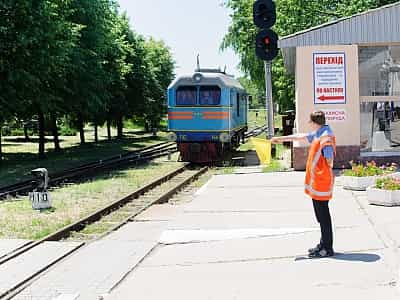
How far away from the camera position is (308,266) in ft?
23.0

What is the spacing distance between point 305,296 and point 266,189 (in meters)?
8.68

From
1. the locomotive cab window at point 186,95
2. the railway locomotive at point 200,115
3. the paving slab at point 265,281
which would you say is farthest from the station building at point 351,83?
the paving slab at point 265,281

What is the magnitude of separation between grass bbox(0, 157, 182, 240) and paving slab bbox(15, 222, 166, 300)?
1391 mm

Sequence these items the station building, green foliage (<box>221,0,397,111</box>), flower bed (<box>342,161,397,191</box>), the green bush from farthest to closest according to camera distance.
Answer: the green bush < green foliage (<box>221,0,397,111</box>) < the station building < flower bed (<box>342,161,397,191</box>)

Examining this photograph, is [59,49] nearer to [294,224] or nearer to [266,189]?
[266,189]

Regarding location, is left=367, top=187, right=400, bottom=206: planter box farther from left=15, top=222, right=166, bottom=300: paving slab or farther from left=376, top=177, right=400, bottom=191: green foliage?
left=15, top=222, right=166, bottom=300: paving slab

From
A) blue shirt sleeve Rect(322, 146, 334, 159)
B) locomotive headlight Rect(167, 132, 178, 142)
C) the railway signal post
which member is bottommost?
locomotive headlight Rect(167, 132, 178, 142)

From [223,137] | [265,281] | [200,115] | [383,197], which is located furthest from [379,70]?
[265,281]

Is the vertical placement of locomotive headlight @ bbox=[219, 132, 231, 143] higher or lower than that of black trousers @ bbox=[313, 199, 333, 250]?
higher

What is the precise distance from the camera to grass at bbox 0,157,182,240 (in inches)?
418

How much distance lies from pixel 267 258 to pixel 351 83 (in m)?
10.8

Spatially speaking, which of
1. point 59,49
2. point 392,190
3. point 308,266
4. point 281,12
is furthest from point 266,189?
point 281,12

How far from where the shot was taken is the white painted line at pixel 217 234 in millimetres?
8963

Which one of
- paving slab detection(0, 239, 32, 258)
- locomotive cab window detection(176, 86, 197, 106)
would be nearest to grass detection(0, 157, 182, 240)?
paving slab detection(0, 239, 32, 258)
